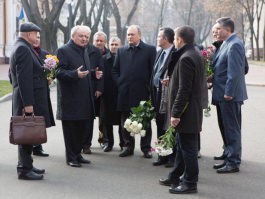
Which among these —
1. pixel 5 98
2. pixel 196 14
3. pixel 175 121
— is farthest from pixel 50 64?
pixel 196 14

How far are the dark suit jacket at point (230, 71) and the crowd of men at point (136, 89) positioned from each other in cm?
1

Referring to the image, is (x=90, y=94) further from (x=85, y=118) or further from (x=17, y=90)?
(x=17, y=90)

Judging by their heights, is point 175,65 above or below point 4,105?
above

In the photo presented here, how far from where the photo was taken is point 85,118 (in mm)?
7777

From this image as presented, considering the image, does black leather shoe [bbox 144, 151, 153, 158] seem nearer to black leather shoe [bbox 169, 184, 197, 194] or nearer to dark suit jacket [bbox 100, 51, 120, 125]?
dark suit jacket [bbox 100, 51, 120, 125]

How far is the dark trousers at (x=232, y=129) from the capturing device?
7.47m

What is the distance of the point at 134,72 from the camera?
27.8 ft

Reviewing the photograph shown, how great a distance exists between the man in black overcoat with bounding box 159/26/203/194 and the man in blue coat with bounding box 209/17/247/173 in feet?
4.02

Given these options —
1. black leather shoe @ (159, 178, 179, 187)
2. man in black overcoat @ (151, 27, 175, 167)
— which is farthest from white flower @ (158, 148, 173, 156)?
man in black overcoat @ (151, 27, 175, 167)

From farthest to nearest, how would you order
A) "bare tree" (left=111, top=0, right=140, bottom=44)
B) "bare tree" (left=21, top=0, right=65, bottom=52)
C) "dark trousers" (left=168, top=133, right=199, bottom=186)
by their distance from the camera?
"bare tree" (left=111, top=0, right=140, bottom=44)
"bare tree" (left=21, top=0, right=65, bottom=52)
"dark trousers" (left=168, top=133, right=199, bottom=186)

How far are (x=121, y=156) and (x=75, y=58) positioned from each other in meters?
1.80

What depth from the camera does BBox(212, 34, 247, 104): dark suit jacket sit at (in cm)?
729

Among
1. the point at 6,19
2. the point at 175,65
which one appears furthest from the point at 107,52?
the point at 6,19

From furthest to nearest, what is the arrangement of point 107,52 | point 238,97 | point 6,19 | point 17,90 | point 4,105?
point 6,19, point 4,105, point 107,52, point 238,97, point 17,90
